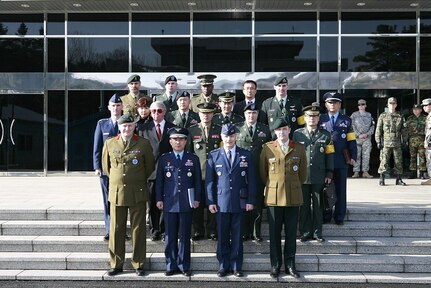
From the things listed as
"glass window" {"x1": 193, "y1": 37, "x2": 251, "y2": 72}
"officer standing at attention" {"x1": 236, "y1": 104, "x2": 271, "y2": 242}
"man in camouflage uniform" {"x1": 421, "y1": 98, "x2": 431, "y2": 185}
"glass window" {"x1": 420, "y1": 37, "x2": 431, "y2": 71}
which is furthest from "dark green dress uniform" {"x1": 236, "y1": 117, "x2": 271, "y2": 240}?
"glass window" {"x1": 420, "y1": 37, "x2": 431, "y2": 71}

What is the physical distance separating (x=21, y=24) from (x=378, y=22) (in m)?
9.56

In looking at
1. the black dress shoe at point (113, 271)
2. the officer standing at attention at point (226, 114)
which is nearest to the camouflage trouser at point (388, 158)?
the officer standing at attention at point (226, 114)

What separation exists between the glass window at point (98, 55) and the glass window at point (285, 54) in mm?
3611

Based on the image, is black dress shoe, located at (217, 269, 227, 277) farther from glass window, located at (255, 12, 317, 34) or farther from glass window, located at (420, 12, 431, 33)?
glass window, located at (420, 12, 431, 33)

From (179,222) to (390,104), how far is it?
654 cm

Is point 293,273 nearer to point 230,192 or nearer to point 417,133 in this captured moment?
point 230,192

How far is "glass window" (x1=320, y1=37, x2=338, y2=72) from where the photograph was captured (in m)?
13.3

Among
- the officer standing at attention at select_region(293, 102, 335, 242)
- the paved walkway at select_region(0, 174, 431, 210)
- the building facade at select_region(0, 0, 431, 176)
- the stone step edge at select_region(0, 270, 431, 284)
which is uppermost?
the building facade at select_region(0, 0, 431, 176)

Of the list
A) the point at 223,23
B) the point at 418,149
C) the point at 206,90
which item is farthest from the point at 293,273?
the point at 223,23

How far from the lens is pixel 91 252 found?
690cm

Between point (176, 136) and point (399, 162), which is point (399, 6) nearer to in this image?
point (399, 162)

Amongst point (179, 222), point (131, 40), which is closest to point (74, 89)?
point (131, 40)

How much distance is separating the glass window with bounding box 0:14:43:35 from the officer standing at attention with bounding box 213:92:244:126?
28.2 feet

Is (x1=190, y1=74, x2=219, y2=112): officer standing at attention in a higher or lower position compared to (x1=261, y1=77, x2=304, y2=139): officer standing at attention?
higher
